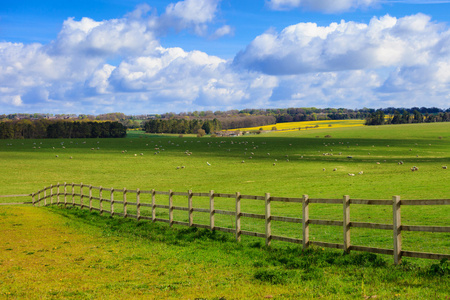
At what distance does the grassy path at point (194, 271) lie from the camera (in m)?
8.59

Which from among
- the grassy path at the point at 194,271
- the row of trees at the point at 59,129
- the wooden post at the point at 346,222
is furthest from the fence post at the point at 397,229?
the row of trees at the point at 59,129

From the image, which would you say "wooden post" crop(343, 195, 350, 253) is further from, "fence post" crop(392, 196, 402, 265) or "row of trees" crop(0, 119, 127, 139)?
"row of trees" crop(0, 119, 127, 139)

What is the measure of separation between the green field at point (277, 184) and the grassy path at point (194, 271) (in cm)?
6

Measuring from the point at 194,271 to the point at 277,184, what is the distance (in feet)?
98.4

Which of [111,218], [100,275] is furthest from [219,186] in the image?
[100,275]

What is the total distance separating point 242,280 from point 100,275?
3.66 m

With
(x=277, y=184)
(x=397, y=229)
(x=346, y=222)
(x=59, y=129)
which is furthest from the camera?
(x=59, y=129)

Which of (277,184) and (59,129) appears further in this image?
(59,129)

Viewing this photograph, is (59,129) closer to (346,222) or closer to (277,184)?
(277,184)

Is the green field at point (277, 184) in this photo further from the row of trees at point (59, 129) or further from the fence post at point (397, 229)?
the row of trees at point (59, 129)

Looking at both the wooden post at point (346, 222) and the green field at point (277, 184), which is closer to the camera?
the green field at point (277, 184)

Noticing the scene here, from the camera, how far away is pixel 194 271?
35.7 ft

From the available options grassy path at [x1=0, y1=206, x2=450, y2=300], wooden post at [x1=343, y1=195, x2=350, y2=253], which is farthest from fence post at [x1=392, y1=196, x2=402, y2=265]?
wooden post at [x1=343, y1=195, x2=350, y2=253]

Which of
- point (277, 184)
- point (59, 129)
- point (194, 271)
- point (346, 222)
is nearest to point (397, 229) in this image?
point (346, 222)
